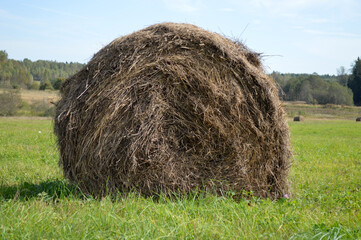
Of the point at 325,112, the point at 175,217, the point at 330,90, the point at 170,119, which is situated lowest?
Answer: the point at 175,217

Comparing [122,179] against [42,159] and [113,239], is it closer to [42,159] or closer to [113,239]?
[113,239]

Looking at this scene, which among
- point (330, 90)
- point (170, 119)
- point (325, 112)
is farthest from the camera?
point (330, 90)

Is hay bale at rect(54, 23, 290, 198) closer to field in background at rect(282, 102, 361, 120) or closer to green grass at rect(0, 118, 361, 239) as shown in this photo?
green grass at rect(0, 118, 361, 239)

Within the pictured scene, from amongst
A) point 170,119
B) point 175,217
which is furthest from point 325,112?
point 175,217

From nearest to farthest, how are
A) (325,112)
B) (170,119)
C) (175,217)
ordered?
(175,217) → (170,119) → (325,112)

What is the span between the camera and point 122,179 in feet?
14.8

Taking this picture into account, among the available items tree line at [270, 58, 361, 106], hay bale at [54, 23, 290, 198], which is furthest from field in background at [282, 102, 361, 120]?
Answer: hay bale at [54, 23, 290, 198]

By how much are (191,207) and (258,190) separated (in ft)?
4.73

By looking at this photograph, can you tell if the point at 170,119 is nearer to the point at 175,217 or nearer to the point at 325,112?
the point at 175,217

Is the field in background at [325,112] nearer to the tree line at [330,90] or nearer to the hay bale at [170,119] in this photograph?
the tree line at [330,90]

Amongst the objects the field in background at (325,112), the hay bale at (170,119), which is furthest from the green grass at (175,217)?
the field in background at (325,112)

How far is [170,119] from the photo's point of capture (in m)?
4.62

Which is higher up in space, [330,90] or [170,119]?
[330,90]

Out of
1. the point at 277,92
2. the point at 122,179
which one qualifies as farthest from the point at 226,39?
the point at 122,179
